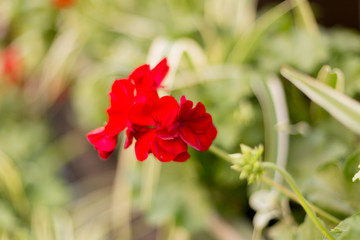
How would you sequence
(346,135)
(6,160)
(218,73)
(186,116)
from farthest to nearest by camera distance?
(6,160), (218,73), (346,135), (186,116)

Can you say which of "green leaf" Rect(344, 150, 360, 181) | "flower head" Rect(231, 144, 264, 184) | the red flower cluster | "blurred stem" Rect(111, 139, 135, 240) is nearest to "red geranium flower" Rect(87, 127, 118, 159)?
the red flower cluster

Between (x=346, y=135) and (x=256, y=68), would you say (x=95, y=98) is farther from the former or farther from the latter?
(x=346, y=135)

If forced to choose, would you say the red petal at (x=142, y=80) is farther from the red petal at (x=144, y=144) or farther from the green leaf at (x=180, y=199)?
the green leaf at (x=180, y=199)

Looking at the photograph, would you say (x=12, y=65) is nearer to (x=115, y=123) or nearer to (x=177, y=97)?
(x=177, y=97)

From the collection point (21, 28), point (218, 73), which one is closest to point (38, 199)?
point (218, 73)

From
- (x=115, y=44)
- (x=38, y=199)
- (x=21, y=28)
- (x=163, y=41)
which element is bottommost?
(x=38, y=199)

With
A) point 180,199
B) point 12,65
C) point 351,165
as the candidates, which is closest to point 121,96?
point 351,165

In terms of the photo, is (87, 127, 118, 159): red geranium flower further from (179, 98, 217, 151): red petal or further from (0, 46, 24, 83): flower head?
(0, 46, 24, 83): flower head
